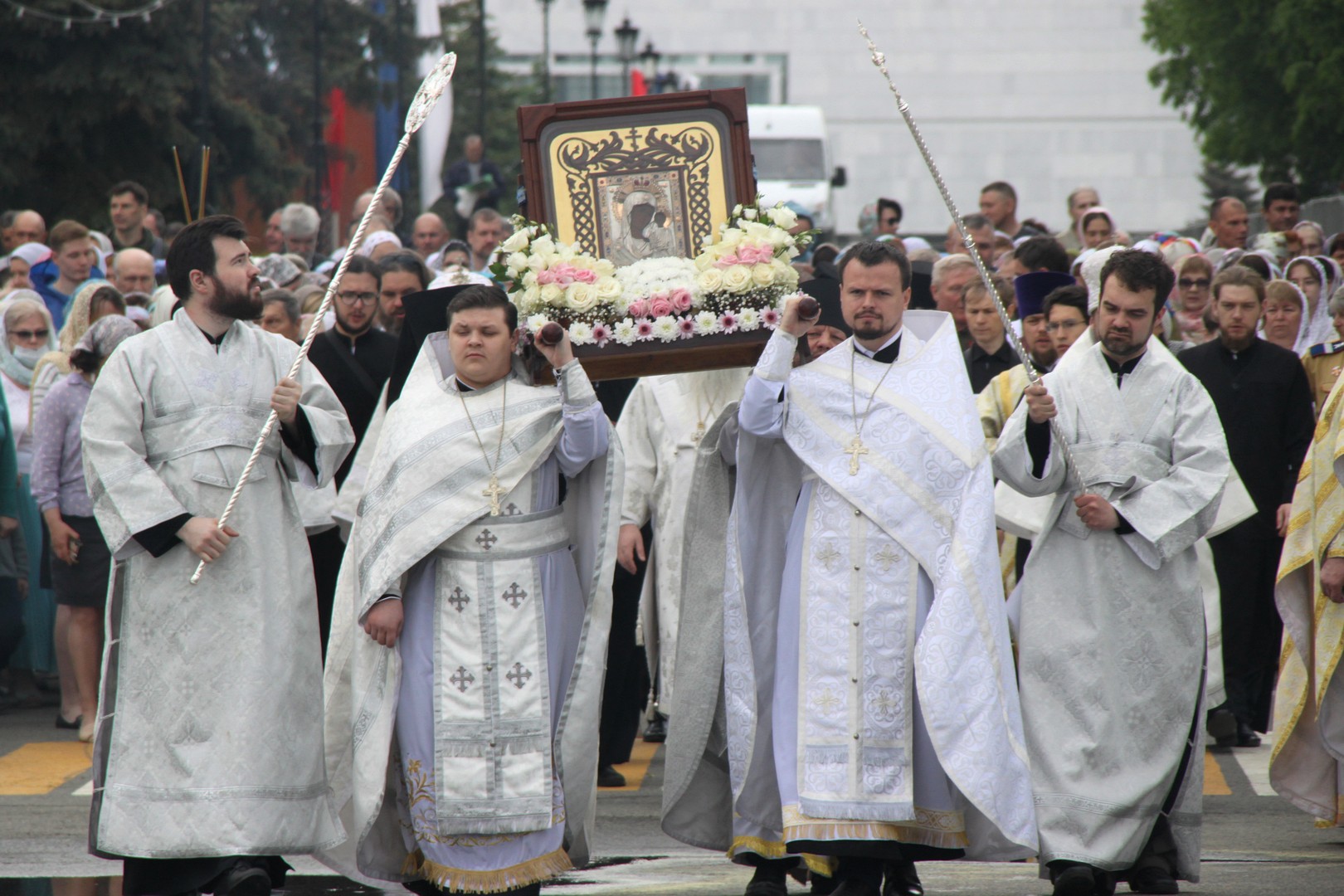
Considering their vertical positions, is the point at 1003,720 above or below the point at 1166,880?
above

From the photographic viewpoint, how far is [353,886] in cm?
692

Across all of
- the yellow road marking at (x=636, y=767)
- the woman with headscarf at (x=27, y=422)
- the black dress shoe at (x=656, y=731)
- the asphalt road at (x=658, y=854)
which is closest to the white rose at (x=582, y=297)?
the asphalt road at (x=658, y=854)

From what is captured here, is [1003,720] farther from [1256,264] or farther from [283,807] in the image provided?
[1256,264]

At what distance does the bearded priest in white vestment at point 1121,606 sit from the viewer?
650 centimetres

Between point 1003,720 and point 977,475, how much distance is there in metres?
0.81

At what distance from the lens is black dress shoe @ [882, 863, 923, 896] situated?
639 centimetres

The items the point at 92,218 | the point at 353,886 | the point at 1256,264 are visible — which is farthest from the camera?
the point at 92,218

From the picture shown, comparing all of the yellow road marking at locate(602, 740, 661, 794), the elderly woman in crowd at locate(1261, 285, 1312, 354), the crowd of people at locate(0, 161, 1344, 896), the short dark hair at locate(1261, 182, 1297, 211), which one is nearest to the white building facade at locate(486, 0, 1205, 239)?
the short dark hair at locate(1261, 182, 1297, 211)

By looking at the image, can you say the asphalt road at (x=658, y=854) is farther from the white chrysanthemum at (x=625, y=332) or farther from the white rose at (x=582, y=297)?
the white rose at (x=582, y=297)

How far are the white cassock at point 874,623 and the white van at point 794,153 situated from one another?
2141 centimetres

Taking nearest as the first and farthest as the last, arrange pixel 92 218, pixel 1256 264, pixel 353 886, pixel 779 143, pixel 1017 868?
pixel 353 886 < pixel 1017 868 < pixel 1256 264 < pixel 92 218 < pixel 779 143

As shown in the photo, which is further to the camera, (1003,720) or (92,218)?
(92,218)

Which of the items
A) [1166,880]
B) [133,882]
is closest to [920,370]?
[1166,880]

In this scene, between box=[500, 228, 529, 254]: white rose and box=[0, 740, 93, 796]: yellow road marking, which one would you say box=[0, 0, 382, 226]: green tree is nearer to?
box=[0, 740, 93, 796]: yellow road marking
